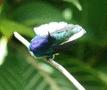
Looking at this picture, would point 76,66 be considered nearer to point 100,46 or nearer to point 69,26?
point 100,46

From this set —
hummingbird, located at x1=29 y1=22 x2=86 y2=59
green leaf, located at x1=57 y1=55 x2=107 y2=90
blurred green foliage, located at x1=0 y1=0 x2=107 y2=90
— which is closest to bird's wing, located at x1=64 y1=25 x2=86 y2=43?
hummingbird, located at x1=29 y1=22 x2=86 y2=59

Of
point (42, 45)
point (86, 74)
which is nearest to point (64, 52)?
point (86, 74)

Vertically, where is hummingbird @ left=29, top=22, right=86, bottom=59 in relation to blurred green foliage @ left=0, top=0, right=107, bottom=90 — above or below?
above

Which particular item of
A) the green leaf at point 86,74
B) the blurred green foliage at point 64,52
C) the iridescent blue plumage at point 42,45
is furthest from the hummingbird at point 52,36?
the green leaf at point 86,74

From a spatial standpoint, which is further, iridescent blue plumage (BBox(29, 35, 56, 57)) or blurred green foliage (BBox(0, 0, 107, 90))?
blurred green foliage (BBox(0, 0, 107, 90))

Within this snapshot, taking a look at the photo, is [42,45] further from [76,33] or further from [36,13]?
[36,13]

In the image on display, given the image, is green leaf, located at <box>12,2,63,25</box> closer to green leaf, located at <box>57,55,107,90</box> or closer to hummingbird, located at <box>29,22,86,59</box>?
green leaf, located at <box>57,55,107,90</box>

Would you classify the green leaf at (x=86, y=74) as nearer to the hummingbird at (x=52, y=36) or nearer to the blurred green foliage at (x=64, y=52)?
the blurred green foliage at (x=64, y=52)

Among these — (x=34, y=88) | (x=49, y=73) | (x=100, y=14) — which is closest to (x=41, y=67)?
(x=49, y=73)
